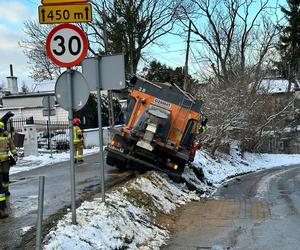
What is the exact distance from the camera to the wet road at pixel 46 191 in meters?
8.51

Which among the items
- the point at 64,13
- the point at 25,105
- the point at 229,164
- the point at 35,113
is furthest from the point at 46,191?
the point at 25,105

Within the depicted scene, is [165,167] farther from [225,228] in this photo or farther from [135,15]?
[135,15]

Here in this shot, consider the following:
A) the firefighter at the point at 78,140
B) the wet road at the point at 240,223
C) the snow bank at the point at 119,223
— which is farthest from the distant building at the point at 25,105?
the snow bank at the point at 119,223

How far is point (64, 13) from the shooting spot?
24.7 feet

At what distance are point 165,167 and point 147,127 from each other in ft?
5.12

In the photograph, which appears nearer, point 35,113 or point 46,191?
point 46,191

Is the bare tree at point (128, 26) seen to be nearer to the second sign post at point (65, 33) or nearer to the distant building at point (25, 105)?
the distant building at point (25, 105)

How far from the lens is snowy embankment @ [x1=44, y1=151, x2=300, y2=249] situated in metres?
7.53

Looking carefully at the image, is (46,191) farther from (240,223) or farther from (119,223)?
(240,223)

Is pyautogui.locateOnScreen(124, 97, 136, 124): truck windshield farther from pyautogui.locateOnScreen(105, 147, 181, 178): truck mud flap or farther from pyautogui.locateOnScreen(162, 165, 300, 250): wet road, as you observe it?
pyautogui.locateOnScreen(162, 165, 300, 250): wet road

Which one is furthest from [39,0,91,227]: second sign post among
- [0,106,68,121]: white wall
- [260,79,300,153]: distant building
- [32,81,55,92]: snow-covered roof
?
[32,81,55,92]: snow-covered roof

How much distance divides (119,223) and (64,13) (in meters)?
3.74

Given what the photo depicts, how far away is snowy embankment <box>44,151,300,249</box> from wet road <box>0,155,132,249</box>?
0.75 meters

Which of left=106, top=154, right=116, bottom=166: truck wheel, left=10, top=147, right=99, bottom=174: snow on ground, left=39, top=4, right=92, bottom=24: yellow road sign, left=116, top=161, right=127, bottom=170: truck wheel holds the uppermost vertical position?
left=39, top=4, right=92, bottom=24: yellow road sign
